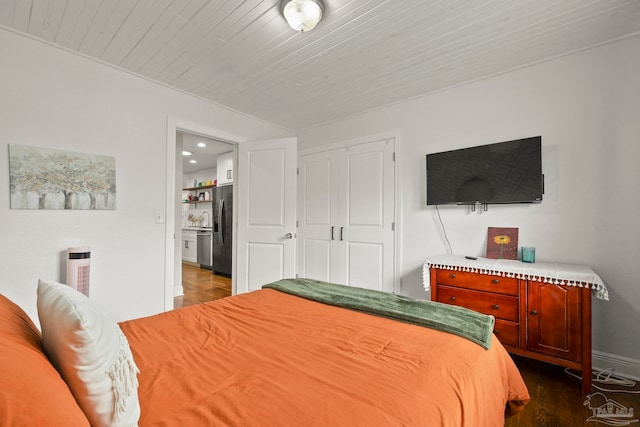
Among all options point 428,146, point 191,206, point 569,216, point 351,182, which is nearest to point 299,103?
point 351,182

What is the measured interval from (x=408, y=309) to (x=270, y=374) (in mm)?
855

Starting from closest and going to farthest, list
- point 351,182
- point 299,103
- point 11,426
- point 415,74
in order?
1. point 11,426
2. point 415,74
3. point 299,103
4. point 351,182

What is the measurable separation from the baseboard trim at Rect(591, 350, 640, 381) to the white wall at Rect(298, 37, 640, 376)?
3 centimetres

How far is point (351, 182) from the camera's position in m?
3.68

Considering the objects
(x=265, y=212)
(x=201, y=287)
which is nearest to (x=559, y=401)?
(x=265, y=212)

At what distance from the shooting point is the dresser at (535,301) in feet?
6.25

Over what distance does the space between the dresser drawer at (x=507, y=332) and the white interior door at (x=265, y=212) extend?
209 centimetres

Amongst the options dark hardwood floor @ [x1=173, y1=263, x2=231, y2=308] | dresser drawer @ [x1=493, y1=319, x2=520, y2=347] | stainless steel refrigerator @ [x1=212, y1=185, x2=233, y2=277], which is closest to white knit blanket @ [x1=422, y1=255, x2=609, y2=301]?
dresser drawer @ [x1=493, y1=319, x2=520, y2=347]

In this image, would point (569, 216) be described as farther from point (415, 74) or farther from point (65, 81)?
point (65, 81)

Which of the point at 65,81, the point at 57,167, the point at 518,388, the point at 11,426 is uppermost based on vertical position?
the point at 65,81

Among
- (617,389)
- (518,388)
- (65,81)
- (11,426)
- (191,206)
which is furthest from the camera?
(191,206)

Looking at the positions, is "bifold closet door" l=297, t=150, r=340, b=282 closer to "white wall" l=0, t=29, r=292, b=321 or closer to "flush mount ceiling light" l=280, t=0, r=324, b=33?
"white wall" l=0, t=29, r=292, b=321

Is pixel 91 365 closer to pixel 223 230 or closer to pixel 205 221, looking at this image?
pixel 223 230

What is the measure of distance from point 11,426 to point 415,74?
310cm
